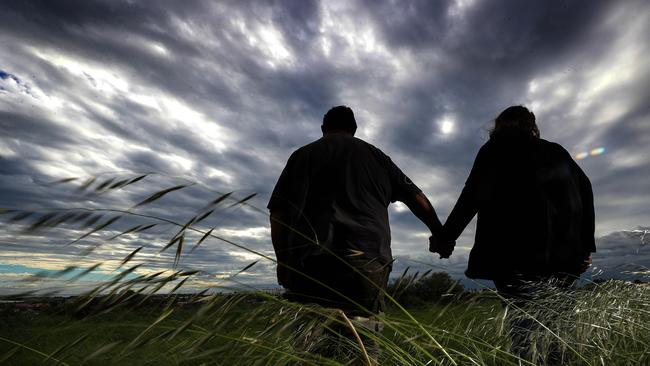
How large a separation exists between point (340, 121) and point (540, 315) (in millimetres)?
1623

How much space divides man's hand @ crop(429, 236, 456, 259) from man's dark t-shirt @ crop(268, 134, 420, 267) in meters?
0.35

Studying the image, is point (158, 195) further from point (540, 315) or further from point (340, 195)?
point (540, 315)

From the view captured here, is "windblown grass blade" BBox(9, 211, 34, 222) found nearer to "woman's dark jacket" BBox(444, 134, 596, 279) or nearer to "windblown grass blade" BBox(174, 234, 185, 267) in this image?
"windblown grass blade" BBox(174, 234, 185, 267)

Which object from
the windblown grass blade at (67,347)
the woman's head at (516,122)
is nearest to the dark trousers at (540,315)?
the woman's head at (516,122)

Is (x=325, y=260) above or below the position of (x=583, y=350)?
above

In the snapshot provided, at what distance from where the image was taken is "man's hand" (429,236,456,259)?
2840 millimetres

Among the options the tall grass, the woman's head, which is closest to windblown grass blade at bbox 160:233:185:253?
the tall grass

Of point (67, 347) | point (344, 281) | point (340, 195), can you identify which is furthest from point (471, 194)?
point (67, 347)

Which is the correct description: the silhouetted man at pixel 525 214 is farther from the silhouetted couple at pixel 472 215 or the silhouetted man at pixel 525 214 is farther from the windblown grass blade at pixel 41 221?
the windblown grass blade at pixel 41 221

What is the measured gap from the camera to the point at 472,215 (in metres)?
2.71

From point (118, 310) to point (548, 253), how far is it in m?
2.15

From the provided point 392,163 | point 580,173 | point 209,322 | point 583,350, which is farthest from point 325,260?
point 580,173

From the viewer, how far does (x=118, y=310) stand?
1.23 meters

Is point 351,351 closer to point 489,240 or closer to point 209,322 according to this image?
point 209,322
